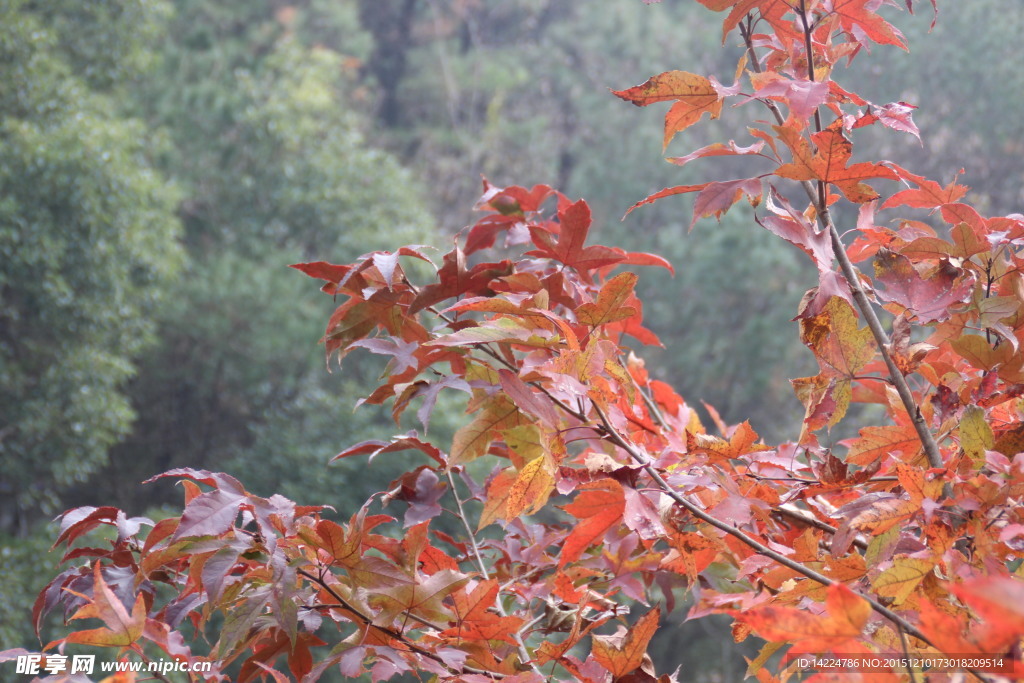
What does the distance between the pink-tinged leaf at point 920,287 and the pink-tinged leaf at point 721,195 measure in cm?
8

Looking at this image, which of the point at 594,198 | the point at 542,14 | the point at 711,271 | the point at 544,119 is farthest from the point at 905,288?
the point at 542,14

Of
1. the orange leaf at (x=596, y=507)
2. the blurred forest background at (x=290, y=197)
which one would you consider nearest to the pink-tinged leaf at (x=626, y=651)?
the orange leaf at (x=596, y=507)

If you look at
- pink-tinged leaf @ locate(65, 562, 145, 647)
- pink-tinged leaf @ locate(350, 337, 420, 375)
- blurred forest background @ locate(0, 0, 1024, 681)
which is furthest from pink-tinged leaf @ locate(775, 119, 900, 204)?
blurred forest background @ locate(0, 0, 1024, 681)

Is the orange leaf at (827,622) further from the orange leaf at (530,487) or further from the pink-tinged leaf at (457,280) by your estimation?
the pink-tinged leaf at (457,280)

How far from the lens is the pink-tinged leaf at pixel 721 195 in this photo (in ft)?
1.46

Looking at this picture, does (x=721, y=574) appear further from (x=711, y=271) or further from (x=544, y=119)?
(x=544, y=119)

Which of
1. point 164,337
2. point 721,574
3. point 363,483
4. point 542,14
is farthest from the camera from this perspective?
point 542,14

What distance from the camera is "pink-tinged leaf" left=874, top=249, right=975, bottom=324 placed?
1.45 ft

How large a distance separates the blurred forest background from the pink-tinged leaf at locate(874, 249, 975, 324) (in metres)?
2.80

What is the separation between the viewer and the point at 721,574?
24.7 inches

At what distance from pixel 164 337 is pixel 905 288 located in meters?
4.96

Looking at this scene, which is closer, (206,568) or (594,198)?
(206,568)

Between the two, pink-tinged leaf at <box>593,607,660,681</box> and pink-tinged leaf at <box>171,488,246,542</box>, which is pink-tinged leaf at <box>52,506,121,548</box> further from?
pink-tinged leaf at <box>593,607,660,681</box>

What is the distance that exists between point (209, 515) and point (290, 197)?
4.64 m
